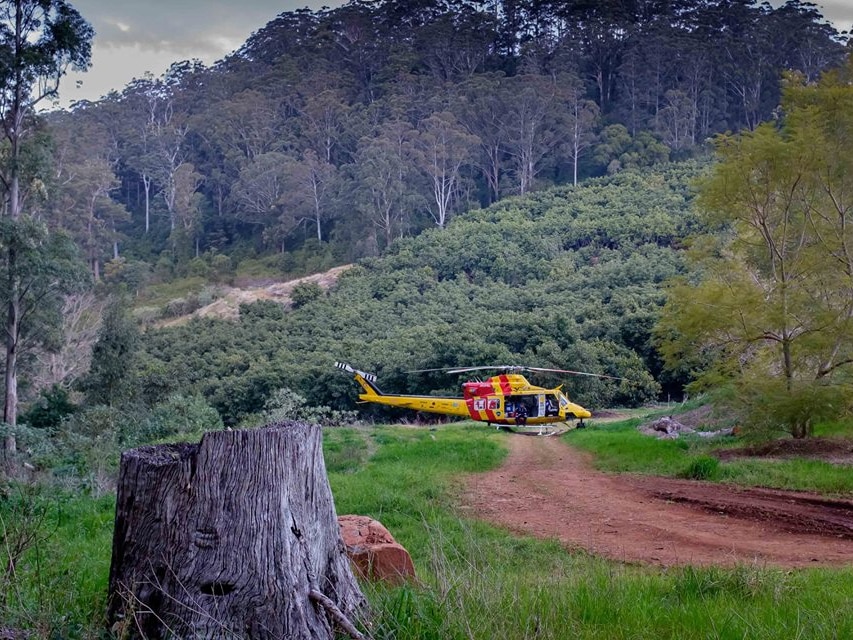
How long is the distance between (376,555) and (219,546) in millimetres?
1526

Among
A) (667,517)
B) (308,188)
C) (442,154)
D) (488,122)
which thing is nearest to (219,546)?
(667,517)

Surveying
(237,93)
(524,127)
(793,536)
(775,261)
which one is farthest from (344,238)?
(793,536)

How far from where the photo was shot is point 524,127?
5391 centimetres

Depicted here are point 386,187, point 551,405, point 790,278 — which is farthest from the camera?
point 386,187

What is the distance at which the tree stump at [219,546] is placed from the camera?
2662 mm

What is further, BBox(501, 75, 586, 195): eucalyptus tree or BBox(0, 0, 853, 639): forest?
BBox(501, 75, 586, 195): eucalyptus tree

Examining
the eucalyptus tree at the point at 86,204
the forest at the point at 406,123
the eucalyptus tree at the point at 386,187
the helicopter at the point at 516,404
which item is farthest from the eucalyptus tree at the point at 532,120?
the helicopter at the point at 516,404

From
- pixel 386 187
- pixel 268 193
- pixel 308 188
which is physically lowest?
pixel 386 187

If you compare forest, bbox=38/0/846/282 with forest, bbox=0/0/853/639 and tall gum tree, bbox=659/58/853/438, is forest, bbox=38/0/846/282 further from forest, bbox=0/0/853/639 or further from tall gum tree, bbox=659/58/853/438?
tall gum tree, bbox=659/58/853/438

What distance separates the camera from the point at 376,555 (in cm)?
409

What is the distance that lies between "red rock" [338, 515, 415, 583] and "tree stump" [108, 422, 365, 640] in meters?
1.03

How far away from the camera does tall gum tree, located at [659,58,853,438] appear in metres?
11.5

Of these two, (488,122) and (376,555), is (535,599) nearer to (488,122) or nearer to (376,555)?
(376,555)

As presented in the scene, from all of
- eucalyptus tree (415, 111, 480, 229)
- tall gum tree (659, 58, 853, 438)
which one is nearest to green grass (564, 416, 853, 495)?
tall gum tree (659, 58, 853, 438)
